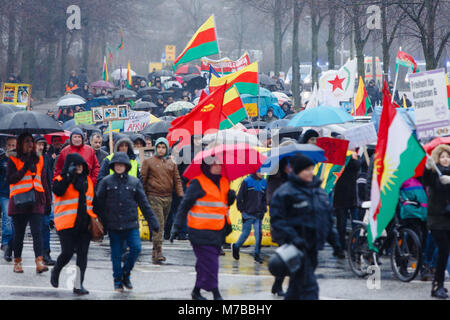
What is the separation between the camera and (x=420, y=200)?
11062mm

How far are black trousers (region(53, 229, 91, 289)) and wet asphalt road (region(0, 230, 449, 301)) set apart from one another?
0.29 m

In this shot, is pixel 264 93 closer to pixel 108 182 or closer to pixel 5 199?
pixel 5 199

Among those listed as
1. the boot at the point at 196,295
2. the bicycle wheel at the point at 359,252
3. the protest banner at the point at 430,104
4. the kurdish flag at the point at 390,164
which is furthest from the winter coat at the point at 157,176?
the kurdish flag at the point at 390,164

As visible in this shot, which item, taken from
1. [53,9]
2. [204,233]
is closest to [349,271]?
[204,233]

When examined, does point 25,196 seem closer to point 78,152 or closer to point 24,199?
point 24,199

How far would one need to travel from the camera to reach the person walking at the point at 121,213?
9961mm

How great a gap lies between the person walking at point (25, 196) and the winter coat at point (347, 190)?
4.26 metres

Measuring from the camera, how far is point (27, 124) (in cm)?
1228

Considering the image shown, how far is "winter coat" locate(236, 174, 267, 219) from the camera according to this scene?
1268 centimetres

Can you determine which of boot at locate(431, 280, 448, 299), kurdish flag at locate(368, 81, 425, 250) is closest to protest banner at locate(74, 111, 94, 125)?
kurdish flag at locate(368, 81, 425, 250)

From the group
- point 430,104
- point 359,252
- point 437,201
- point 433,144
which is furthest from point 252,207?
point 437,201

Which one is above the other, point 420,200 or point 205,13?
point 205,13

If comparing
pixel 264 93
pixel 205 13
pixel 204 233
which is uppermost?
pixel 205 13
